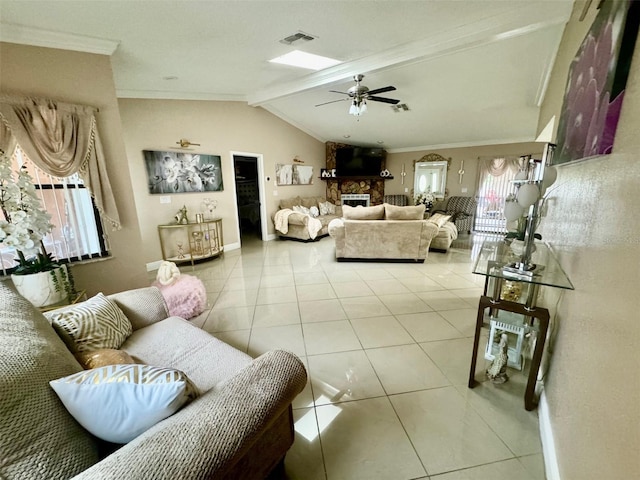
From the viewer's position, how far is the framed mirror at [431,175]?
7.52 m

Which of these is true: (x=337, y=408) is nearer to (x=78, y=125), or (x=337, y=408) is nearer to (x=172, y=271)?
(x=172, y=271)

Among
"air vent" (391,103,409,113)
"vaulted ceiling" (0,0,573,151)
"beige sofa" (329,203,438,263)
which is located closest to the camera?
"vaulted ceiling" (0,0,573,151)

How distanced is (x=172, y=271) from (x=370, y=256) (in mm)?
2886

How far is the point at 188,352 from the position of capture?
1425 mm

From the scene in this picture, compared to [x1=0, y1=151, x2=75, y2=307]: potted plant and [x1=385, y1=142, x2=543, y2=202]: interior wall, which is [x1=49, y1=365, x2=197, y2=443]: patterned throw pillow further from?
[x1=385, y1=142, x2=543, y2=202]: interior wall

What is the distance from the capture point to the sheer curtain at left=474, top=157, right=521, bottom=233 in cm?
680

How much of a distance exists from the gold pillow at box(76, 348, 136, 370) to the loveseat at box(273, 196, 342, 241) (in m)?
4.65

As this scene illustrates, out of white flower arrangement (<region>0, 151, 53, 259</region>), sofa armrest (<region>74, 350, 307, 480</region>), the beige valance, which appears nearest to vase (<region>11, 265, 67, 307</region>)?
white flower arrangement (<region>0, 151, 53, 259</region>)

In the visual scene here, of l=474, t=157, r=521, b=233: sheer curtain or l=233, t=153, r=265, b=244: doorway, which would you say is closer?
l=233, t=153, r=265, b=244: doorway

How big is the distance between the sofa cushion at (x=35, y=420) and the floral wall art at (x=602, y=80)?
191 cm

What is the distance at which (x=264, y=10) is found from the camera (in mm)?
2287

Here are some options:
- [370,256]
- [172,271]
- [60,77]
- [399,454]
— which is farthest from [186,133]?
[399,454]

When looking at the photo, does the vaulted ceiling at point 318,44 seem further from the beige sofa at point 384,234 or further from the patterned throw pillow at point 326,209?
the patterned throw pillow at point 326,209

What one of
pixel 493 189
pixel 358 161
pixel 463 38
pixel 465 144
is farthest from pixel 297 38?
pixel 493 189
